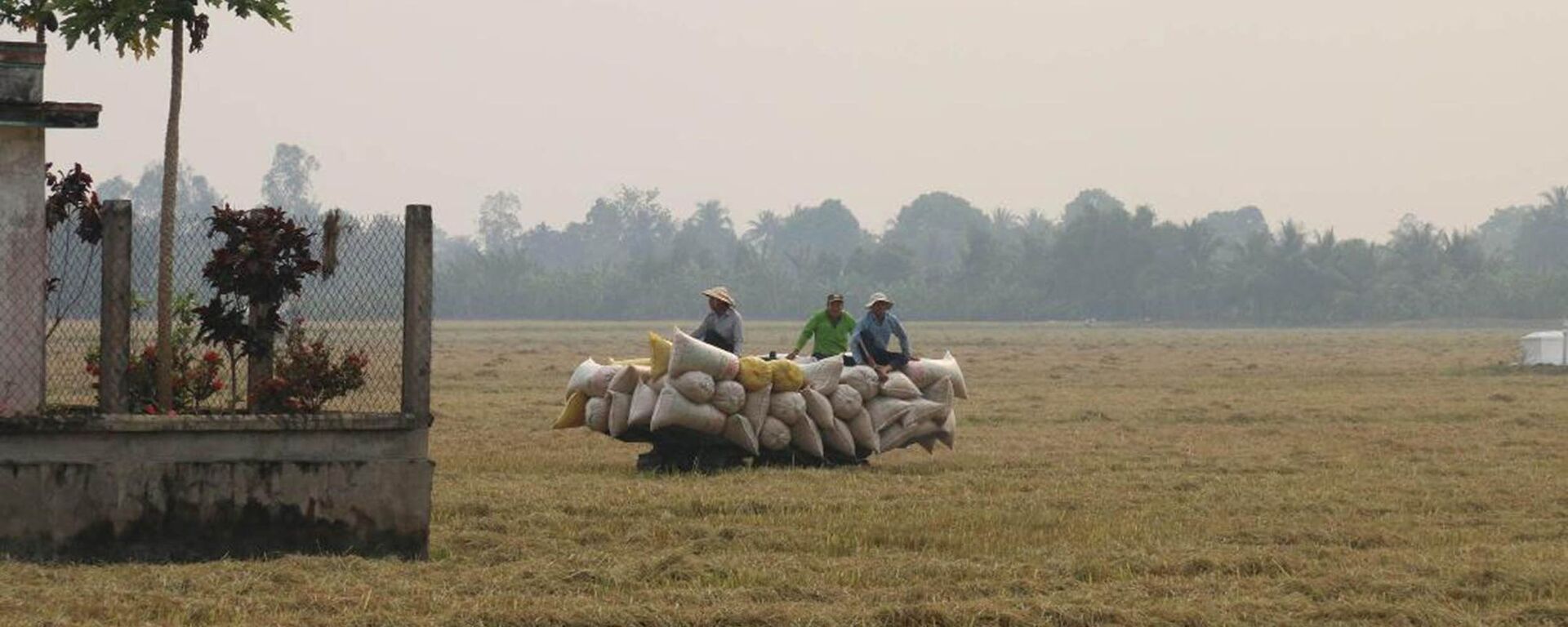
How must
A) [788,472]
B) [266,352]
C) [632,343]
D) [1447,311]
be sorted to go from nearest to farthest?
[266,352] → [788,472] → [632,343] → [1447,311]

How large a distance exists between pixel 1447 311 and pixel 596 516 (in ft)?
407

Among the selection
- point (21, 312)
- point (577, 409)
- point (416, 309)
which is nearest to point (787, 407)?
point (577, 409)

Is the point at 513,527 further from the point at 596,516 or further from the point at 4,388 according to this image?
the point at 4,388

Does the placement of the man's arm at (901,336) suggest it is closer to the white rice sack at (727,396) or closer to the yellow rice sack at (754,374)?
the yellow rice sack at (754,374)

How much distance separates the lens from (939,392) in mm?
20641

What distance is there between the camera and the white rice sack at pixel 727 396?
62.1 feet

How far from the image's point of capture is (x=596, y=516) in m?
16.1

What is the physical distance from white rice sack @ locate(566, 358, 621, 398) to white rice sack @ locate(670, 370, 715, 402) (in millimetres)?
732

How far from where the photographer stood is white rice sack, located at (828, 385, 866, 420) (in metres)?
19.8

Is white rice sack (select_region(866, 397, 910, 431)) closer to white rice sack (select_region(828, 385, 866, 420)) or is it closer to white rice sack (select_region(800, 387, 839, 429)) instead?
white rice sack (select_region(828, 385, 866, 420))

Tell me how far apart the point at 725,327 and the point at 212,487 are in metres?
6.63

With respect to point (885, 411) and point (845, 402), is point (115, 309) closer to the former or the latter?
point (845, 402)

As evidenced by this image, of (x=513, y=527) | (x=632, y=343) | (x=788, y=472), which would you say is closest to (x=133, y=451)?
(x=513, y=527)

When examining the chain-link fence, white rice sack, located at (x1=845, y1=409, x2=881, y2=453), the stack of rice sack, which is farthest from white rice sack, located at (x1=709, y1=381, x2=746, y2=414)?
the chain-link fence
